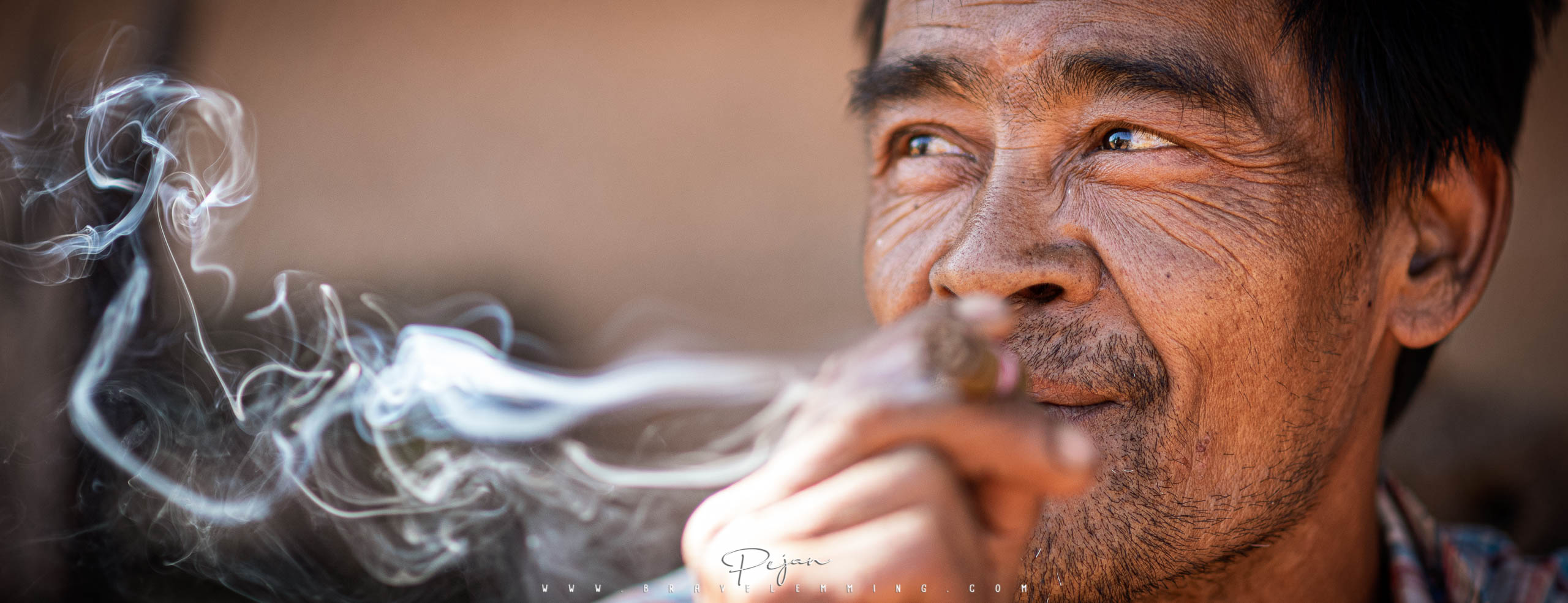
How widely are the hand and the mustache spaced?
68 centimetres

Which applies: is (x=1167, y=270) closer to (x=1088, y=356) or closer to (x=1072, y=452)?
(x=1088, y=356)

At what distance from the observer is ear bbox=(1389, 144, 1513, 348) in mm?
2160

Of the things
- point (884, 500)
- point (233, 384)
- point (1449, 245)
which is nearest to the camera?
point (884, 500)

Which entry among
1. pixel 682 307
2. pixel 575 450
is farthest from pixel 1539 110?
pixel 575 450

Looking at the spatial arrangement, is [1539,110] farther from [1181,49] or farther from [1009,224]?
[1009,224]

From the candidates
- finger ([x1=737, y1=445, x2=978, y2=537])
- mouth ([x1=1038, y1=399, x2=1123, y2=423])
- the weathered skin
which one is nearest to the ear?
the weathered skin

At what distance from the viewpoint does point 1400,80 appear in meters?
2.02

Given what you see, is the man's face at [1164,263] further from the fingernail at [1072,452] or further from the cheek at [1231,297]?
the fingernail at [1072,452]

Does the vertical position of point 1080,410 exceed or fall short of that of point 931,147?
it falls short

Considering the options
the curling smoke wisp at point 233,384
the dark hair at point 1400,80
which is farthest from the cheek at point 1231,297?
the curling smoke wisp at point 233,384

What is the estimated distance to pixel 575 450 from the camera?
4609mm

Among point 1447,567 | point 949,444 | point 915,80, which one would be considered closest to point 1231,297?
point 915,80

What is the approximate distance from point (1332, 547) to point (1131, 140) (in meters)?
1.29

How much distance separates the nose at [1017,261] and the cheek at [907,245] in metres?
0.15
